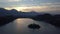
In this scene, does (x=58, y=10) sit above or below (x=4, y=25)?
above

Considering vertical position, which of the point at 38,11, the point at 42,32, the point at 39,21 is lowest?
the point at 42,32

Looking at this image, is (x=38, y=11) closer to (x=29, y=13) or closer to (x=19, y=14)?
(x=29, y=13)

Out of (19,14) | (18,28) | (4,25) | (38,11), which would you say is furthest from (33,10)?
(4,25)

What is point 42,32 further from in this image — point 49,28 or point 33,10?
point 33,10

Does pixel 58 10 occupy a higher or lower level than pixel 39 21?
higher

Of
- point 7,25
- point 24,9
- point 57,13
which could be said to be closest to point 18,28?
point 7,25

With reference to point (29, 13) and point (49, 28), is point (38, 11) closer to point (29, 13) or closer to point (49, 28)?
point (29, 13)
